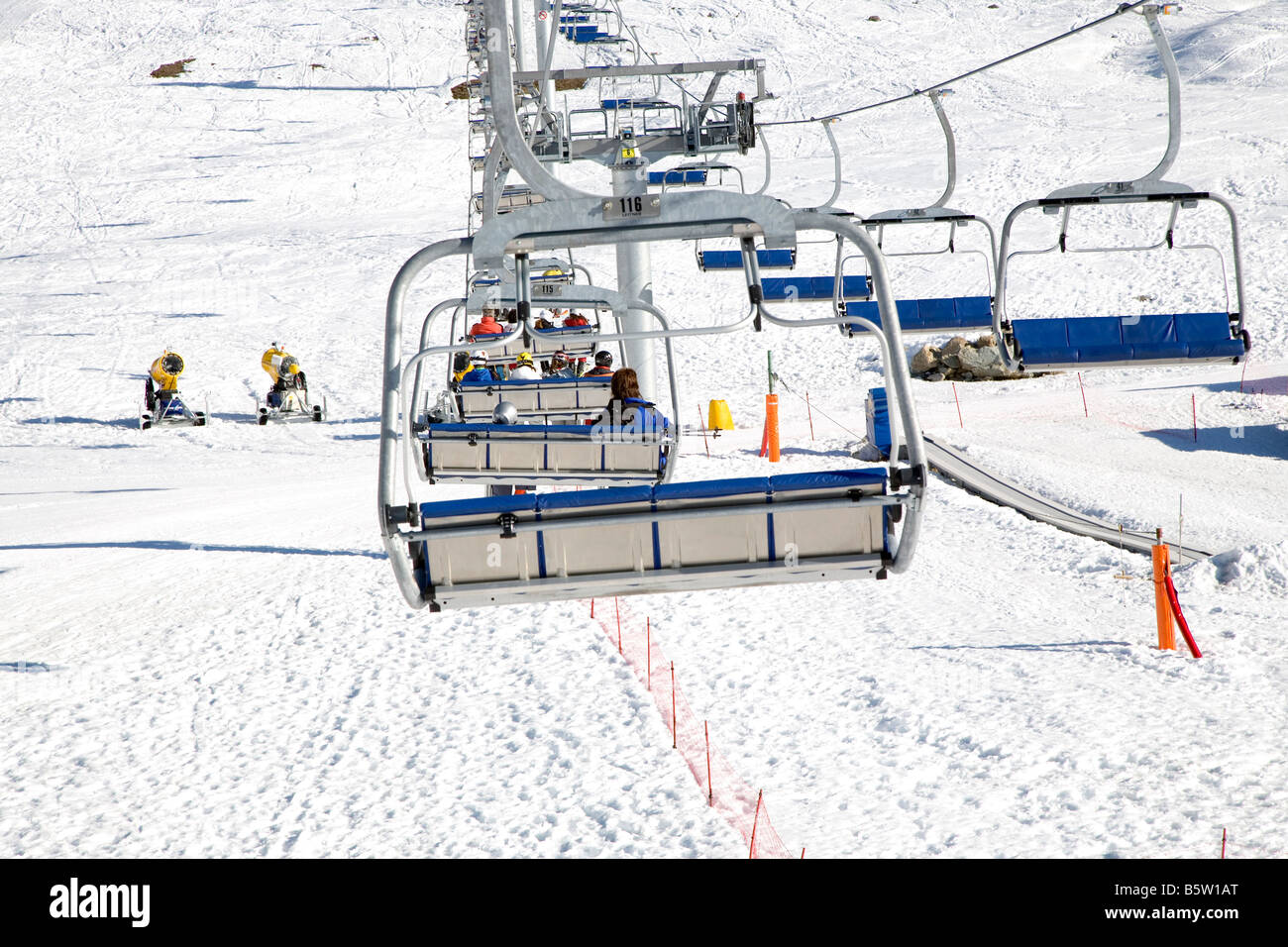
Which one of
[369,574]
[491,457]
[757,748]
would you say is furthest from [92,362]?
[757,748]

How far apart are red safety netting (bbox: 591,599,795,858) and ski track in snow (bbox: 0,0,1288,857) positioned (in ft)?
0.34

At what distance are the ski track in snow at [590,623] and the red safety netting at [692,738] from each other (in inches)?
4.1

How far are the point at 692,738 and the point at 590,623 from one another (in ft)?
7.06

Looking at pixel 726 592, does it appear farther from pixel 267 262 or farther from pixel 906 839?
pixel 267 262

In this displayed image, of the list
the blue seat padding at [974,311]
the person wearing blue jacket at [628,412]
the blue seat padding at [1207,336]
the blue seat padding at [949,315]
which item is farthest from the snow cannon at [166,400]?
the blue seat padding at [1207,336]

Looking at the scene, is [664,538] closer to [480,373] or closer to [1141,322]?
[480,373]

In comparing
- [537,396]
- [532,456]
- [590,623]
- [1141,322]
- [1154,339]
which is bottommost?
[590,623]

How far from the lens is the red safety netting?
521 cm

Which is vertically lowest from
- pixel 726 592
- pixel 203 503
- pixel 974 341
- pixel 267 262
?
pixel 726 592

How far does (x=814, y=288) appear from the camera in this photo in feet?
→ 58.6

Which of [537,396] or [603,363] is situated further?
[603,363]

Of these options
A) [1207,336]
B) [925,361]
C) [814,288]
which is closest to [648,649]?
[1207,336]

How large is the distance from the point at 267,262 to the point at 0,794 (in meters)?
26.7
